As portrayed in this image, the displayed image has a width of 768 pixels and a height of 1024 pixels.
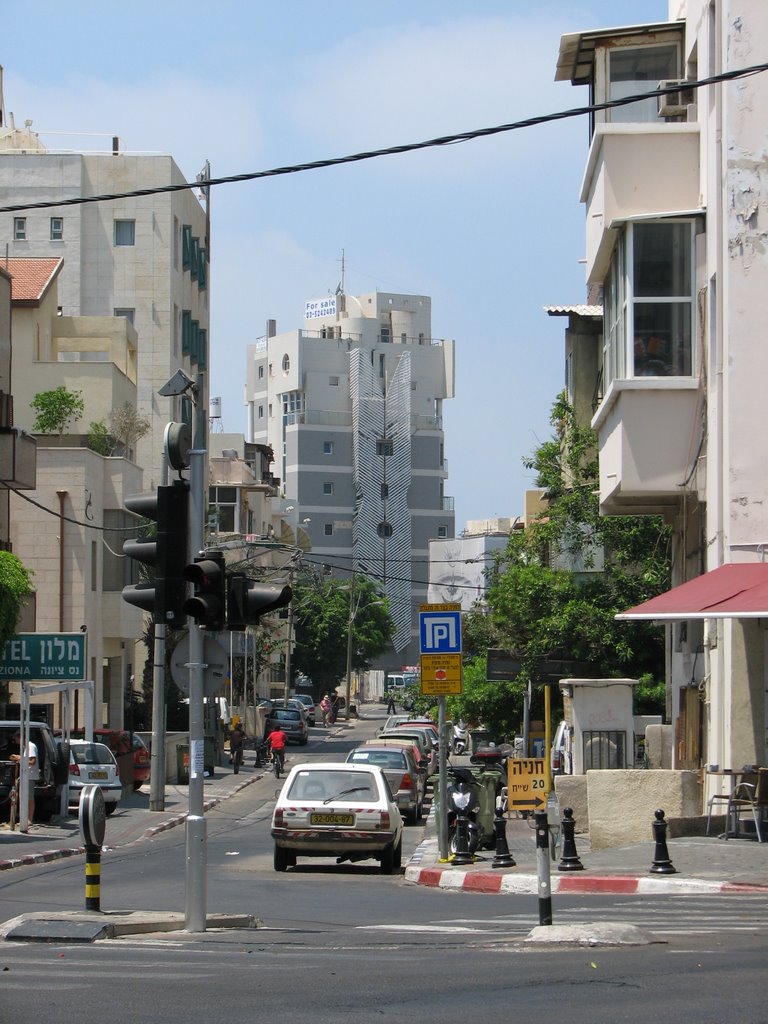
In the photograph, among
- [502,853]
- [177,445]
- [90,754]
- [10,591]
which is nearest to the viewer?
[177,445]

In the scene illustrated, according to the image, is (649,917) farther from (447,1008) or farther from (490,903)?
(447,1008)

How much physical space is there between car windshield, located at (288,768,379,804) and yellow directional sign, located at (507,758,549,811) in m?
2.30

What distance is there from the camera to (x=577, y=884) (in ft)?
53.3

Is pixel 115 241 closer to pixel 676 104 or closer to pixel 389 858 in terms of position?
pixel 676 104

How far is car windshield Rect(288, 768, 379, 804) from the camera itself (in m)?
20.5

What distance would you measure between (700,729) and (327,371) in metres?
133

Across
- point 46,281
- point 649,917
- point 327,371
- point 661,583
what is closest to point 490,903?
point 649,917

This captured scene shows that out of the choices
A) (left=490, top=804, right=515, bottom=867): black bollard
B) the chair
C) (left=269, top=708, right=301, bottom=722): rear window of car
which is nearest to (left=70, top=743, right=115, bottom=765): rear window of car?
(left=490, top=804, right=515, bottom=867): black bollard

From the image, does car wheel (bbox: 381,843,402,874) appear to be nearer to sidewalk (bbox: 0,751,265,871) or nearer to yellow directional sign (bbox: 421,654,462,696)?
yellow directional sign (bbox: 421,654,462,696)

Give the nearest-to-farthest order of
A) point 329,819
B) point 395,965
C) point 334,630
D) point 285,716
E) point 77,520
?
point 395,965 → point 329,819 → point 77,520 → point 285,716 → point 334,630

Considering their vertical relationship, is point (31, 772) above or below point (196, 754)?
below

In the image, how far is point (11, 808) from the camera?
2858 centimetres

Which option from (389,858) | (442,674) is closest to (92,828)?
(442,674)

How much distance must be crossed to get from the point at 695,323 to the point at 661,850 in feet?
24.4
